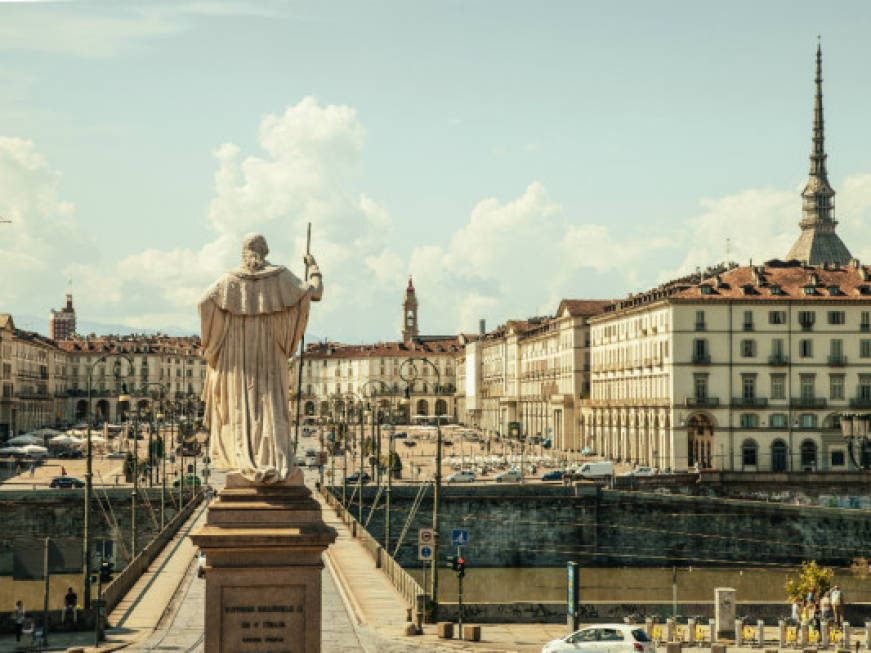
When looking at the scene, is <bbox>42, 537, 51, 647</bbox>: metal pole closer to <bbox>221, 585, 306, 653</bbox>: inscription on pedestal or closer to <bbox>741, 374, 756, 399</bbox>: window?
<bbox>221, 585, 306, 653</bbox>: inscription on pedestal

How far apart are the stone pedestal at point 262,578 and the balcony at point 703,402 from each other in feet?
300

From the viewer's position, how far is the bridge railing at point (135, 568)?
4288 cm

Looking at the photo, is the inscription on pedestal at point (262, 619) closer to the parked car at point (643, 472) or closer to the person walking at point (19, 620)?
the person walking at point (19, 620)

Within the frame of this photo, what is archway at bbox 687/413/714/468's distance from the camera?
106 metres

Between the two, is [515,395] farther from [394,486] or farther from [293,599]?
[293,599]

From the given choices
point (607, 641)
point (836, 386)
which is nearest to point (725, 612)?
point (607, 641)

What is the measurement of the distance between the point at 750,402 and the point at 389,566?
60609 mm

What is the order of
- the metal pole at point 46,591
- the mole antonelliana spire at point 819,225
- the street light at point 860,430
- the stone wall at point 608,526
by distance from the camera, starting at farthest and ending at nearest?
the mole antonelliana spire at point 819,225 < the stone wall at point 608,526 < the metal pole at point 46,591 < the street light at point 860,430

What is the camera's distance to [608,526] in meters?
92.3

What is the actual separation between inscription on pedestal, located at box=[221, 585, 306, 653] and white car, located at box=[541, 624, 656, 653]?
60.0 feet

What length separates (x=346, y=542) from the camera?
64.0 meters

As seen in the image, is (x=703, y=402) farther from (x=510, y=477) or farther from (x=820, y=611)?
(x=820, y=611)

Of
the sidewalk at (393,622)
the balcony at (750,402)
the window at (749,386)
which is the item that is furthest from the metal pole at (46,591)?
the window at (749,386)

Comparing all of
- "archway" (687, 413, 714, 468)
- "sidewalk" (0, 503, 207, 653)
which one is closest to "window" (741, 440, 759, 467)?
"archway" (687, 413, 714, 468)
